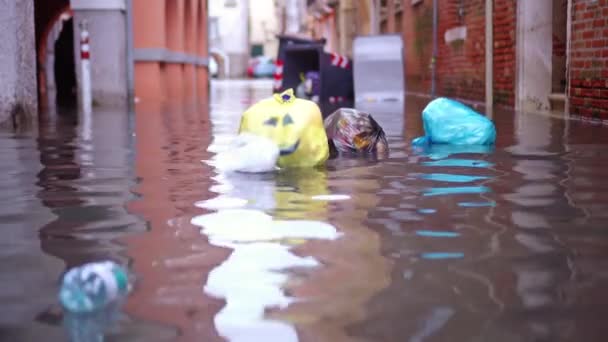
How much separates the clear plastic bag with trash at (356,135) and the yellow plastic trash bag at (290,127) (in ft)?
2.95

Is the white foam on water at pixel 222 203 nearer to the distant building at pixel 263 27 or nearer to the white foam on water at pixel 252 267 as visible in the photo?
the white foam on water at pixel 252 267

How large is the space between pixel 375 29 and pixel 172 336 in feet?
87.5

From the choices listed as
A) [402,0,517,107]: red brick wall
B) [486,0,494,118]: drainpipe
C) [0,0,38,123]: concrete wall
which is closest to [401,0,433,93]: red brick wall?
[402,0,517,107]: red brick wall

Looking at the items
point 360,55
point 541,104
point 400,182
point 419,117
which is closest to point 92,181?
point 400,182

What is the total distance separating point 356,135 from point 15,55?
165 inches

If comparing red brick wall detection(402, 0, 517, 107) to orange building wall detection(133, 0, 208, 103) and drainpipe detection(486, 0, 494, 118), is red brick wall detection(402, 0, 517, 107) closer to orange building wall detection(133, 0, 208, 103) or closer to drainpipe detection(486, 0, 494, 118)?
drainpipe detection(486, 0, 494, 118)

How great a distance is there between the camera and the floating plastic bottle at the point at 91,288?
2291 mm

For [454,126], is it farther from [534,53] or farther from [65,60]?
[65,60]

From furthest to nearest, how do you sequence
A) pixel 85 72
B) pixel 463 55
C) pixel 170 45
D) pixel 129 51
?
1. pixel 170 45
2. pixel 463 55
3. pixel 129 51
4. pixel 85 72

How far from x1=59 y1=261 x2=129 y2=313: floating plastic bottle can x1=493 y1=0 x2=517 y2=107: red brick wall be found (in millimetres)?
10586

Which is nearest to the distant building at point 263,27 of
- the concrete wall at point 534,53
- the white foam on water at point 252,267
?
the concrete wall at point 534,53

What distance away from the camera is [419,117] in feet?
36.4

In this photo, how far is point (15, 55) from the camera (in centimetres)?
899

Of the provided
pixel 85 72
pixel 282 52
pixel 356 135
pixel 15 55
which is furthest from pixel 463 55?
pixel 356 135
